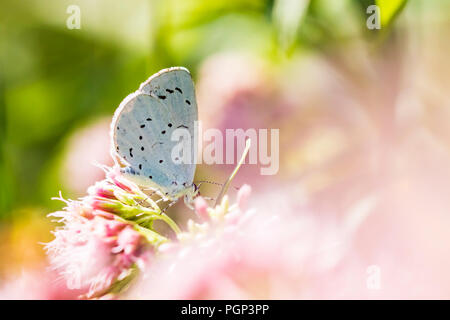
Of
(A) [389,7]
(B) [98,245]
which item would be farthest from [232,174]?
(A) [389,7]

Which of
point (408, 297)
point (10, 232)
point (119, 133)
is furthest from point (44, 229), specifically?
point (408, 297)

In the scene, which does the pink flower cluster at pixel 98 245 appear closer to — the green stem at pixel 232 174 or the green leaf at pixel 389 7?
the green stem at pixel 232 174

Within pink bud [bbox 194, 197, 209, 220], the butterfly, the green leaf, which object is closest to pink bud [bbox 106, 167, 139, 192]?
the butterfly

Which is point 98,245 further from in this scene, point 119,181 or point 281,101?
point 281,101

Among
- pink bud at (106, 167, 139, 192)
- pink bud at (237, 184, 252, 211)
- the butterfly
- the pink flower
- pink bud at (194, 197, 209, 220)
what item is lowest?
the pink flower

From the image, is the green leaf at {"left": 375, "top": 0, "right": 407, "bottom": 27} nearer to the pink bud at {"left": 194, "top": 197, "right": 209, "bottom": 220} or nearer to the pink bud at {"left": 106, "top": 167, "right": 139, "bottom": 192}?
the pink bud at {"left": 194, "top": 197, "right": 209, "bottom": 220}
